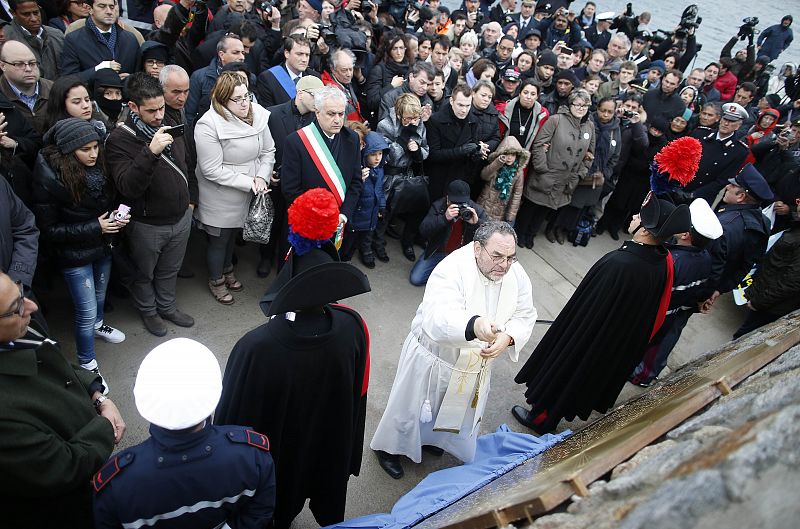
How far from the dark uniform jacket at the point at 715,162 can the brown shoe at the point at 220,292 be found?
6.02 m

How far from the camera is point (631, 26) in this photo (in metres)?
13.3

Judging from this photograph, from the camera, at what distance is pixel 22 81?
4.04 metres

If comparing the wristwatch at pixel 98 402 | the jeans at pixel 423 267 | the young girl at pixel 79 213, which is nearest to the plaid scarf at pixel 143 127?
the young girl at pixel 79 213

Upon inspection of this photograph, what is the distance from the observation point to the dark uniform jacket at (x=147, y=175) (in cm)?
370

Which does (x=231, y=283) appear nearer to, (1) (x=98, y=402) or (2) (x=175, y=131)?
(2) (x=175, y=131)

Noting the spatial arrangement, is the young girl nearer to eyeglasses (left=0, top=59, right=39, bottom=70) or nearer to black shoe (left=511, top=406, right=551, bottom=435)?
eyeglasses (left=0, top=59, right=39, bottom=70)

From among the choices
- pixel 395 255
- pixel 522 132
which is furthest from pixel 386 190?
pixel 522 132

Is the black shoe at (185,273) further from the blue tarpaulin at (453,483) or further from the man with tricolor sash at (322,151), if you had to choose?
Answer: the blue tarpaulin at (453,483)

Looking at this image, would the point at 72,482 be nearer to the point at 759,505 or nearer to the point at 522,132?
the point at 759,505

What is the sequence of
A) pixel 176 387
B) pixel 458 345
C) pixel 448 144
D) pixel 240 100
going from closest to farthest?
pixel 176 387, pixel 458 345, pixel 240 100, pixel 448 144

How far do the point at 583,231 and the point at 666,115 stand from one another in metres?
1.98

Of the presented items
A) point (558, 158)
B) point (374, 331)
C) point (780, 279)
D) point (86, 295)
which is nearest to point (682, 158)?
point (780, 279)

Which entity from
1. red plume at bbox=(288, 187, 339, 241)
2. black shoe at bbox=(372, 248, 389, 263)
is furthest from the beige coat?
red plume at bbox=(288, 187, 339, 241)

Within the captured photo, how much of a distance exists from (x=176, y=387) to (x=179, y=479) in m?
0.35
